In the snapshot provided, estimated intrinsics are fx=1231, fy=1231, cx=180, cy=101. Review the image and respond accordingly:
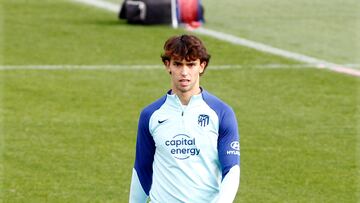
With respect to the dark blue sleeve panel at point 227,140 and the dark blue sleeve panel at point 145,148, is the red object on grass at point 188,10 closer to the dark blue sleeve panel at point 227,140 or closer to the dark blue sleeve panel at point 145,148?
the dark blue sleeve panel at point 145,148

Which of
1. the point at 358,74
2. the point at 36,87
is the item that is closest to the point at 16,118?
the point at 36,87

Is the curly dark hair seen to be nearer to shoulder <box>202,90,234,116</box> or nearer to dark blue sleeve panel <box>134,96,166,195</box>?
shoulder <box>202,90,234,116</box>

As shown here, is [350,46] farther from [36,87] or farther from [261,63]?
[36,87]

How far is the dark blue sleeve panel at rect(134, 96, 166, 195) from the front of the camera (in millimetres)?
7762

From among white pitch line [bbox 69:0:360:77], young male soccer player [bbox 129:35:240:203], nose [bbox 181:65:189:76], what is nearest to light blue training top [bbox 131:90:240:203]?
young male soccer player [bbox 129:35:240:203]

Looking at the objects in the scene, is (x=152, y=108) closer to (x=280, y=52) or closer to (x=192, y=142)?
(x=192, y=142)

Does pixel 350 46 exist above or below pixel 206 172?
below

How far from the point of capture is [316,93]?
17.7 m

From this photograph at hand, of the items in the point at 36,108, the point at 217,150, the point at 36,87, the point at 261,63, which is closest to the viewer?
the point at 217,150

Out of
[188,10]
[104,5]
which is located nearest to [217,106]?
[188,10]

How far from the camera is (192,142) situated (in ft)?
25.0

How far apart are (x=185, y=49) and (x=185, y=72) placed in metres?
0.15

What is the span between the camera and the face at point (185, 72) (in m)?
7.42

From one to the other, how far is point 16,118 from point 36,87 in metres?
1.92
